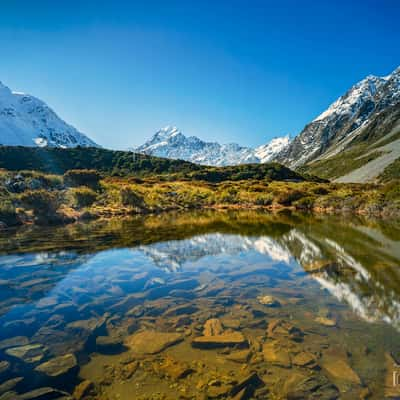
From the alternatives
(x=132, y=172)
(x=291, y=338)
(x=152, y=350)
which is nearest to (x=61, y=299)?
(x=152, y=350)

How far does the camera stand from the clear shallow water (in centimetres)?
602

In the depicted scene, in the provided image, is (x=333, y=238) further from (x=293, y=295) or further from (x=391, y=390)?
(x=391, y=390)

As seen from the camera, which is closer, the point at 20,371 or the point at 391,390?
the point at 391,390

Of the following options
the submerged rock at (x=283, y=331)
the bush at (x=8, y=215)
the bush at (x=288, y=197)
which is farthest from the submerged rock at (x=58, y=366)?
the bush at (x=288, y=197)

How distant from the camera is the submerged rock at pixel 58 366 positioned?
255 inches

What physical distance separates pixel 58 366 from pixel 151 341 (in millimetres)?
2239

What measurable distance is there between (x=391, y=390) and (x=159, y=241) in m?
19.2

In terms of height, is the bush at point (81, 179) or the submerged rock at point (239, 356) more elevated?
the bush at point (81, 179)

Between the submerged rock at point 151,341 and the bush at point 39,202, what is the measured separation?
33559 millimetres

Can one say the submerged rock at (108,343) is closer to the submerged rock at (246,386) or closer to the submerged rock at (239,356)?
Result: the submerged rock at (239,356)

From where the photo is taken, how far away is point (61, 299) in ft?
36.7

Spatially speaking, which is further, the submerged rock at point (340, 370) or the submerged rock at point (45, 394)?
the submerged rock at point (340, 370)

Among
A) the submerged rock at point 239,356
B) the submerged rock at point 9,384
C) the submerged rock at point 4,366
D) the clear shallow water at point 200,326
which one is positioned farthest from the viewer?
the submerged rock at point 239,356

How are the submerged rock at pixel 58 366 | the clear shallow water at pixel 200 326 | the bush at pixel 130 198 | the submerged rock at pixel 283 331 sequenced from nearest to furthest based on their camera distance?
1. the clear shallow water at pixel 200 326
2. the submerged rock at pixel 58 366
3. the submerged rock at pixel 283 331
4. the bush at pixel 130 198
